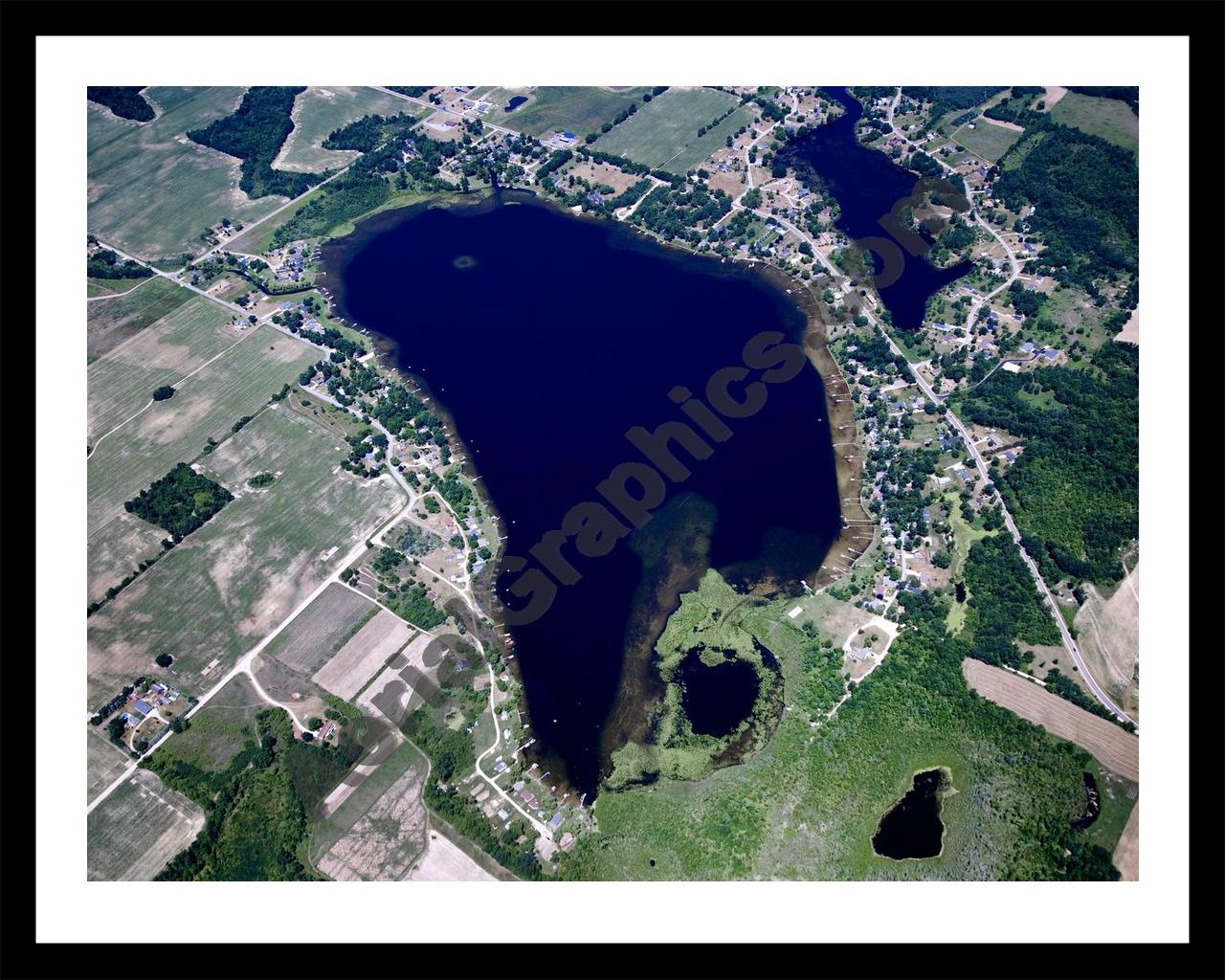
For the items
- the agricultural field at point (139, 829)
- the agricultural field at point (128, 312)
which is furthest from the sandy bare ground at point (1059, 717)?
the agricultural field at point (128, 312)

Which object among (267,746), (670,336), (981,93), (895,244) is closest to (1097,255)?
(895,244)

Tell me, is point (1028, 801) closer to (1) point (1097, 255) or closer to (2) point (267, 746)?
(2) point (267, 746)

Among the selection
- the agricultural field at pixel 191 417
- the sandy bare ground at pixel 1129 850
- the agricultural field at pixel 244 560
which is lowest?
the sandy bare ground at pixel 1129 850

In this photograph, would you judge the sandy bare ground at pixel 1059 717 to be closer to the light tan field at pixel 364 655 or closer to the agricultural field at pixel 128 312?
the light tan field at pixel 364 655

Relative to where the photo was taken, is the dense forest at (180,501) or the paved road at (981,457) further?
the dense forest at (180,501)

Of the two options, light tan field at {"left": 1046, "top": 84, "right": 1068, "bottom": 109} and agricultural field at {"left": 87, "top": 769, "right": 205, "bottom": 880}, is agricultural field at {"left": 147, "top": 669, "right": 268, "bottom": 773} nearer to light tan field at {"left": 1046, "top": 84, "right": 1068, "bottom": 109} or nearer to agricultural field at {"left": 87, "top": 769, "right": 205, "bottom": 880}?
agricultural field at {"left": 87, "top": 769, "right": 205, "bottom": 880}

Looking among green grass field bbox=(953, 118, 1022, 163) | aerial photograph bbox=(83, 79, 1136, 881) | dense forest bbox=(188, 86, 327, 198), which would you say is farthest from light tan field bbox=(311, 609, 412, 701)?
green grass field bbox=(953, 118, 1022, 163)
